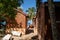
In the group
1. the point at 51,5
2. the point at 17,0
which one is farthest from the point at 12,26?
the point at 51,5

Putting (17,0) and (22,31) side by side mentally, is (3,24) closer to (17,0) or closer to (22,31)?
(22,31)

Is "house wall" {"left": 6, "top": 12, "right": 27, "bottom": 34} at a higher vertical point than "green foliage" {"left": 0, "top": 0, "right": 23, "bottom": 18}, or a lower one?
lower

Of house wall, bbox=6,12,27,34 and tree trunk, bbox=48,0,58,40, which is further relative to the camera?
house wall, bbox=6,12,27,34

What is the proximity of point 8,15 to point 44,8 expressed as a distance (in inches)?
663

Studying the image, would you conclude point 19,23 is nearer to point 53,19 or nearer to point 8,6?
point 8,6

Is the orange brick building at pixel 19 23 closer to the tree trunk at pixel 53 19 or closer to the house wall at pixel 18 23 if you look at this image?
the house wall at pixel 18 23

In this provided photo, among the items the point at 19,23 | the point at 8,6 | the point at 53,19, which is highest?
the point at 8,6

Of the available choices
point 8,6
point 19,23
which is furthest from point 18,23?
point 8,6

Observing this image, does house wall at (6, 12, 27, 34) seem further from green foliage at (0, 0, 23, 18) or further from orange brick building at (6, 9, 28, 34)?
green foliage at (0, 0, 23, 18)

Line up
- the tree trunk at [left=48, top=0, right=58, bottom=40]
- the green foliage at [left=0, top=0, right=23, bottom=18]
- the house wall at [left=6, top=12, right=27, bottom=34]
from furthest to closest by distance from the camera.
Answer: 1. the house wall at [left=6, top=12, right=27, bottom=34]
2. the green foliage at [left=0, top=0, right=23, bottom=18]
3. the tree trunk at [left=48, top=0, right=58, bottom=40]

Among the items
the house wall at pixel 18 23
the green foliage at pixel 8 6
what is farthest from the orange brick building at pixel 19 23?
the green foliage at pixel 8 6

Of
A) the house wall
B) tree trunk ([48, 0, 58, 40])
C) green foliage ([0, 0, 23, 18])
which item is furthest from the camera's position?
the house wall

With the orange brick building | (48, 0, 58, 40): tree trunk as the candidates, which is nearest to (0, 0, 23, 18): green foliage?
the orange brick building

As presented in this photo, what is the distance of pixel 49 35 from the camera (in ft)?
58.0
